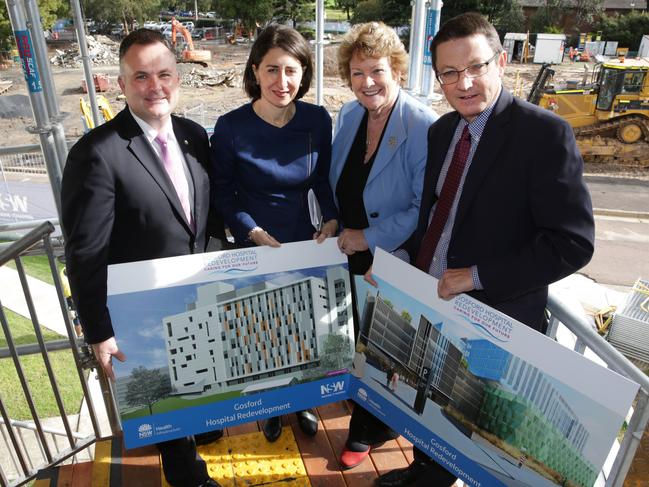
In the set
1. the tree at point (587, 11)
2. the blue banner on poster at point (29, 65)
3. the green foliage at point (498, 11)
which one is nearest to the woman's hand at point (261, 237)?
the blue banner on poster at point (29, 65)

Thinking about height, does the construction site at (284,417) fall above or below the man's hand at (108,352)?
below

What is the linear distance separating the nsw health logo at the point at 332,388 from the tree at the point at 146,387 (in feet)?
2.56

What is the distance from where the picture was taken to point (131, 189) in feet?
7.39

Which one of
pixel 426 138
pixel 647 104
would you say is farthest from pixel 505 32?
pixel 426 138

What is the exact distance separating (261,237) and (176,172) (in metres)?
0.50

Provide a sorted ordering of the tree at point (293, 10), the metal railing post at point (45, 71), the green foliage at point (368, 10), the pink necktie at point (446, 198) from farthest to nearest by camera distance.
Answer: the tree at point (293, 10)
the green foliage at point (368, 10)
the metal railing post at point (45, 71)
the pink necktie at point (446, 198)

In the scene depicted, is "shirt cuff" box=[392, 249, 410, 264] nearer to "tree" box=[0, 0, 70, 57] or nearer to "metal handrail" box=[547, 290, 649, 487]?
"metal handrail" box=[547, 290, 649, 487]

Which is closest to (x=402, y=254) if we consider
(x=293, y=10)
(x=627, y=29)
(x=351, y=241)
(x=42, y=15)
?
(x=351, y=241)

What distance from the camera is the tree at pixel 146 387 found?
95.3 inches

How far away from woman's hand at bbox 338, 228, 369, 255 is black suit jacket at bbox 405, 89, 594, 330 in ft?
1.77

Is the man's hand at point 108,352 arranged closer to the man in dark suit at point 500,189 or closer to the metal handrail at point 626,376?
the man in dark suit at point 500,189

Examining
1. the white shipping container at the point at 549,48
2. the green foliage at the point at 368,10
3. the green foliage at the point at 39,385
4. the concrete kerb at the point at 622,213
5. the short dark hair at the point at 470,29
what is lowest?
the concrete kerb at the point at 622,213

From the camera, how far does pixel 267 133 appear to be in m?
2.72

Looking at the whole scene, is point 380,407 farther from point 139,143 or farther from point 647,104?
point 647,104
